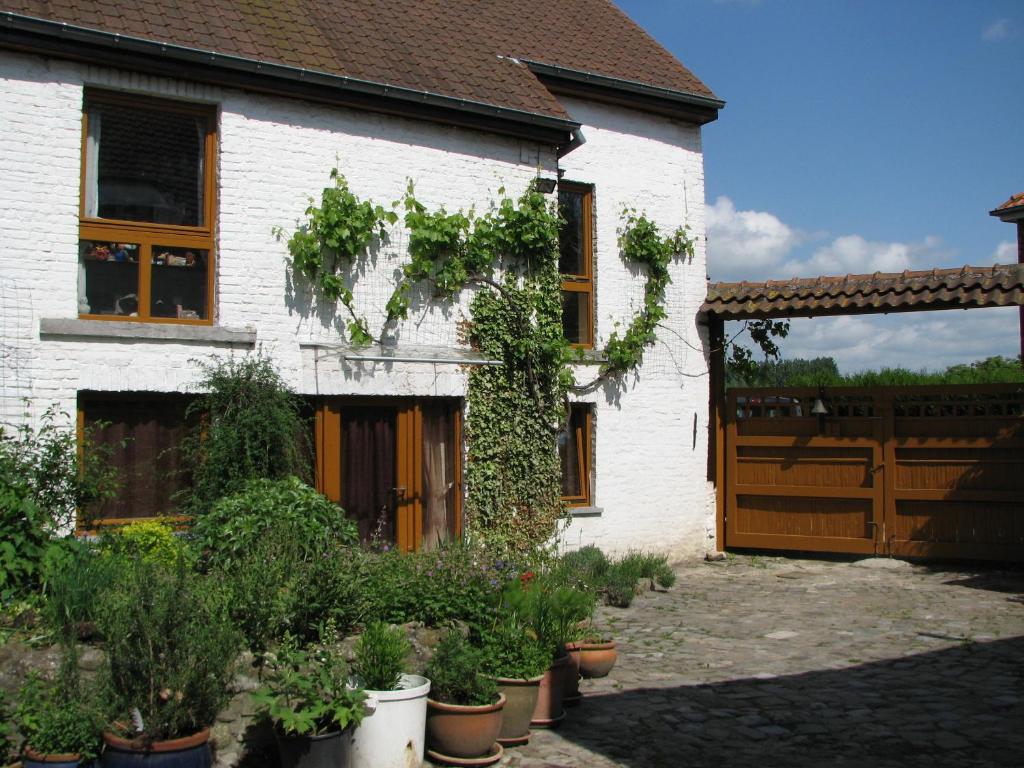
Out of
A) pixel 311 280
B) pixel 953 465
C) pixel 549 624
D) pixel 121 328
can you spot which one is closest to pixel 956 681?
pixel 549 624

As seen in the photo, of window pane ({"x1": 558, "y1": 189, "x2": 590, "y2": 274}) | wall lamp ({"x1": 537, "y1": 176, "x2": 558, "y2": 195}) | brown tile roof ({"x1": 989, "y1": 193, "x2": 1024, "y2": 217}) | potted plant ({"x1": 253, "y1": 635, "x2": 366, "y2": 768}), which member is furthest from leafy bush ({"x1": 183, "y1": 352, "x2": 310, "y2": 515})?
brown tile roof ({"x1": 989, "y1": 193, "x2": 1024, "y2": 217})

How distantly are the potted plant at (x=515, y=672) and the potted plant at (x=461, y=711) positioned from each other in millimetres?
174

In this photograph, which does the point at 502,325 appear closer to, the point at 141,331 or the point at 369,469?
the point at 369,469

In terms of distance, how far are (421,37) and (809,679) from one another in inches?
331

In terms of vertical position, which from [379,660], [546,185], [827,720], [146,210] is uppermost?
[546,185]

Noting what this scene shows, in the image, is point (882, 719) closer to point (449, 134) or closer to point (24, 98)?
point (449, 134)

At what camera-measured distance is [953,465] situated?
42.5ft

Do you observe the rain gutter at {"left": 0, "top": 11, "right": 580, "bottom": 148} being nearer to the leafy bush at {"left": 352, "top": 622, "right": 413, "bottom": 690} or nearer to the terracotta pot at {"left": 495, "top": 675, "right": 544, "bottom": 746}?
the leafy bush at {"left": 352, "top": 622, "right": 413, "bottom": 690}

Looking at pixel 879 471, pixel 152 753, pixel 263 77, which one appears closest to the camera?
pixel 152 753

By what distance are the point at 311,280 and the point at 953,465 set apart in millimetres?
8394

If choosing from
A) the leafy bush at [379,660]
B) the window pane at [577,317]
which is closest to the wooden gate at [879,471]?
the window pane at [577,317]

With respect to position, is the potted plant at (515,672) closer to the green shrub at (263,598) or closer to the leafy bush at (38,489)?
the green shrub at (263,598)

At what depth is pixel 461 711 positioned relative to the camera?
20.2 feet

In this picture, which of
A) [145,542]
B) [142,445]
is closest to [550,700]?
[145,542]
